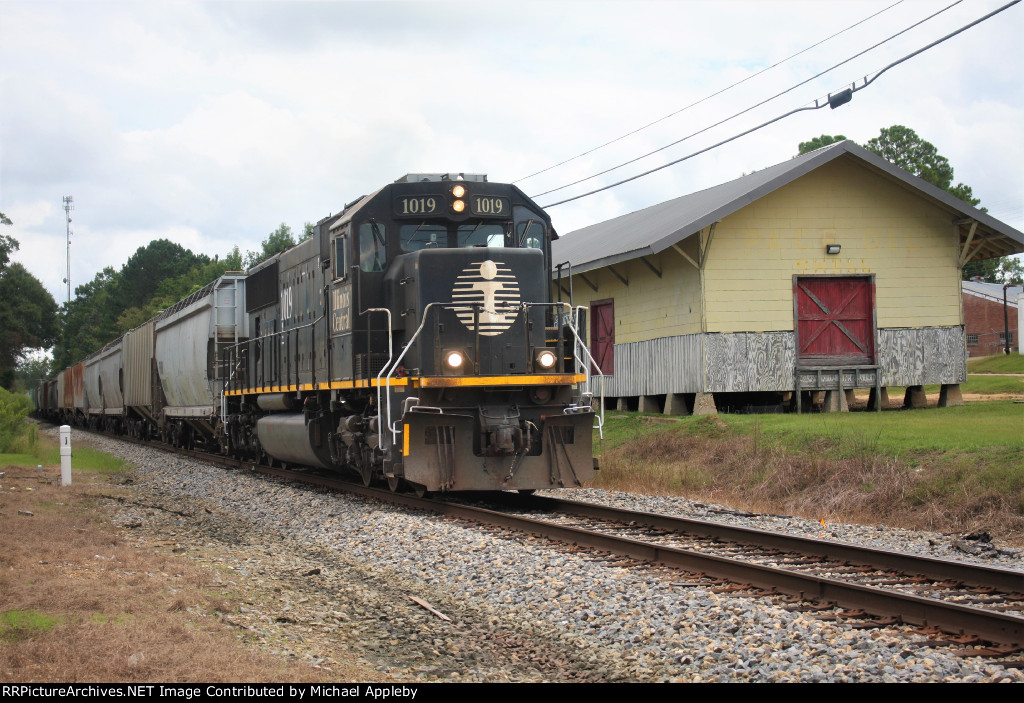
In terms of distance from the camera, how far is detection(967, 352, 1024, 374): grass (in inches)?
1508

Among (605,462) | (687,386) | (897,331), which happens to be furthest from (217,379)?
(897,331)

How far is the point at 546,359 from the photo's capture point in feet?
37.3

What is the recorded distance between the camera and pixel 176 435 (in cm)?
2544

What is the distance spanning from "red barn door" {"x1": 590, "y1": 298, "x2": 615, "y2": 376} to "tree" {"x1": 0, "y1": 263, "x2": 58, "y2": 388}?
40.6 meters

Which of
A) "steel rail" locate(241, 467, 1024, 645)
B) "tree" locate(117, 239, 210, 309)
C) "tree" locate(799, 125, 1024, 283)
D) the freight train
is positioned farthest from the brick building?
"tree" locate(117, 239, 210, 309)

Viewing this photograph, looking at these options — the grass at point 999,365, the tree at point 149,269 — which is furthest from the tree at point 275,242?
the grass at point 999,365

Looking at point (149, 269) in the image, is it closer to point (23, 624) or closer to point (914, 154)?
point (914, 154)

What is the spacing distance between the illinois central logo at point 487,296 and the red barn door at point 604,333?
13.0 metres

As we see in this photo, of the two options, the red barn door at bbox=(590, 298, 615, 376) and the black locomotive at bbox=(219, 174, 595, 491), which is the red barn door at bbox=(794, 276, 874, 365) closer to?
the red barn door at bbox=(590, 298, 615, 376)

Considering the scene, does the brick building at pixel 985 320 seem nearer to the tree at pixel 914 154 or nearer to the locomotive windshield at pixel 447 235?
the tree at pixel 914 154

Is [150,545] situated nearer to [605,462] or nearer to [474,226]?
[474,226]

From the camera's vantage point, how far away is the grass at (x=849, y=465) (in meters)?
10.6

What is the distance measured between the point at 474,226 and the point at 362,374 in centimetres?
233

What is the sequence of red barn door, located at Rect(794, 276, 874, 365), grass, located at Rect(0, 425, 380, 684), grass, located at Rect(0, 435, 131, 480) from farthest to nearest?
red barn door, located at Rect(794, 276, 874, 365), grass, located at Rect(0, 435, 131, 480), grass, located at Rect(0, 425, 380, 684)
